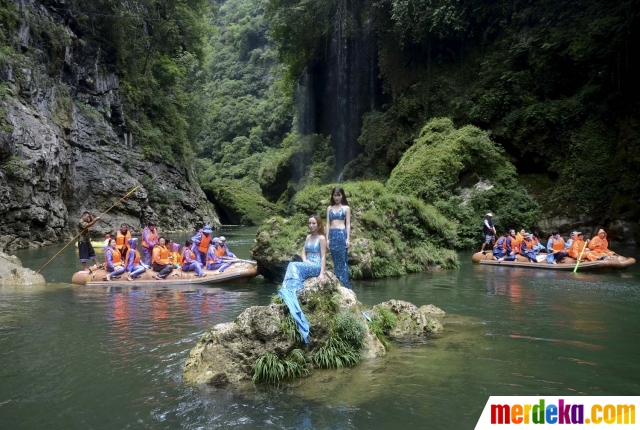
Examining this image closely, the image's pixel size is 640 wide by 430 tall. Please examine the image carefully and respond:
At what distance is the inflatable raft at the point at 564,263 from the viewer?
13578mm

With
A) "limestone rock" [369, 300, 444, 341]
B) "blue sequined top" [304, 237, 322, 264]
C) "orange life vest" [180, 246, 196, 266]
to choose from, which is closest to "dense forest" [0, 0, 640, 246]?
"orange life vest" [180, 246, 196, 266]

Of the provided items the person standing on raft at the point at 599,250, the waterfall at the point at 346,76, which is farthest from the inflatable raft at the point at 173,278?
the waterfall at the point at 346,76

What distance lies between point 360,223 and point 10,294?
25.7 feet

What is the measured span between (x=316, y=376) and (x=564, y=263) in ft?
36.3

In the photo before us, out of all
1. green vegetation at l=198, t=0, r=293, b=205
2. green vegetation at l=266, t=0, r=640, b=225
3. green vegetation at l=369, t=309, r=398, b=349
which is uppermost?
green vegetation at l=198, t=0, r=293, b=205

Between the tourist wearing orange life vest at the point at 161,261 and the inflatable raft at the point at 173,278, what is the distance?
4.5 inches

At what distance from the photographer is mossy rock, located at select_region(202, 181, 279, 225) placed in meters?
40.4

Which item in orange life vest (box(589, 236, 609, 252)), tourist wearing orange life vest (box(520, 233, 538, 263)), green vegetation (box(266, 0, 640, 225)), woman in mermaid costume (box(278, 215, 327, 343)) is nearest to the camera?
woman in mermaid costume (box(278, 215, 327, 343))

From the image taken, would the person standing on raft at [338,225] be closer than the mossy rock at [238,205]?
Yes

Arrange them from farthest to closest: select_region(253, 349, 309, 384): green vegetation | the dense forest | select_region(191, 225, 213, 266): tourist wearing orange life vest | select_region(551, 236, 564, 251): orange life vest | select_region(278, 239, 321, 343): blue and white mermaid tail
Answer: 1. the dense forest
2. select_region(551, 236, 564, 251): orange life vest
3. select_region(191, 225, 213, 266): tourist wearing orange life vest
4. select_region(278, 239, 321, 343): blue and white mermaid tail
5. select_region(253, 349, 309, 384): green vegetation

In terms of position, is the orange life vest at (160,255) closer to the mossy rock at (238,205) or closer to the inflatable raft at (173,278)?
the inflatable raft at (173,278)

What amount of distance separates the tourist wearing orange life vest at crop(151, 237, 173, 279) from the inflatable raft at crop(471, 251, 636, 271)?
893 cm

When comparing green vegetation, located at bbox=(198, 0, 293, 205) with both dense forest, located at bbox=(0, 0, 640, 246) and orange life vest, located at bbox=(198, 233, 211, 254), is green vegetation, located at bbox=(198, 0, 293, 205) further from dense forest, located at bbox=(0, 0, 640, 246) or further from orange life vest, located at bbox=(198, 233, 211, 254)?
orange life vest, located at bbox=(198, 233, 211, 254)

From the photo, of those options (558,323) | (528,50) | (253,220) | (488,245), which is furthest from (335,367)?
(253,220)
